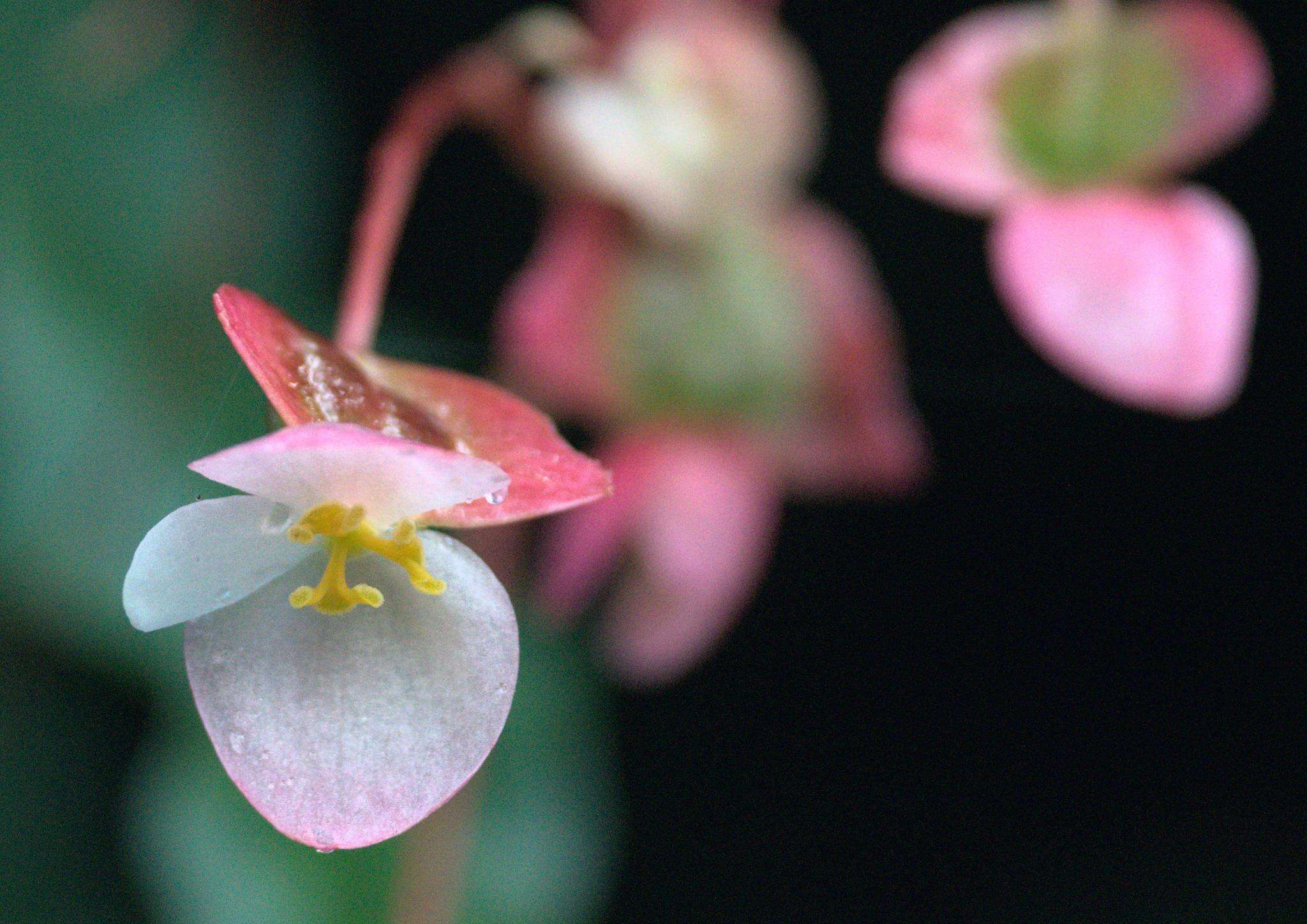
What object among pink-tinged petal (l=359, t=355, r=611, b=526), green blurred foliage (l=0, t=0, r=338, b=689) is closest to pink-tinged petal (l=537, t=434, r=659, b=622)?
green blurred foliage (l=0, t=0, r=338, b=689)

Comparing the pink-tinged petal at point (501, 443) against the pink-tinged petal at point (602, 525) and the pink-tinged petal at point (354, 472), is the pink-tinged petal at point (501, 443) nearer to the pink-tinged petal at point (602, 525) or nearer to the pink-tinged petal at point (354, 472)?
the pink-tinged petal at point (354, 472)

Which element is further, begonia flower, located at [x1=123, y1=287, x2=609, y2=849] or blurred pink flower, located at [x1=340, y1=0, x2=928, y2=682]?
blurred pink flower, located at [x1=340, y1=0, x2=928, y2=682]

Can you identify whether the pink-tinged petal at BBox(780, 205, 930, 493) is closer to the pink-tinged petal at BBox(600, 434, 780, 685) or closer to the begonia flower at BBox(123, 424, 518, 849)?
the pink-tinged petal at BBox(600, 434, 780, 685)

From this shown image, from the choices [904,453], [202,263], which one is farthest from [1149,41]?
[202,263]

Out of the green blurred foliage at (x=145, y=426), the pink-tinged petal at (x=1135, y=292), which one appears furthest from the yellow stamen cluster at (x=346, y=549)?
the green blurred foliage at (x=145, y=426)

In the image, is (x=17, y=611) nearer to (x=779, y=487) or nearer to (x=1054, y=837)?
(x=779, y=487)

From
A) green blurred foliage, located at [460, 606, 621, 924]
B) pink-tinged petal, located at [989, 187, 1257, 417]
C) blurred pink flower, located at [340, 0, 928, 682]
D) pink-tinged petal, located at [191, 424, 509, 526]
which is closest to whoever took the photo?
pink-tinged petal, located at [191, 424, 509, 526]
